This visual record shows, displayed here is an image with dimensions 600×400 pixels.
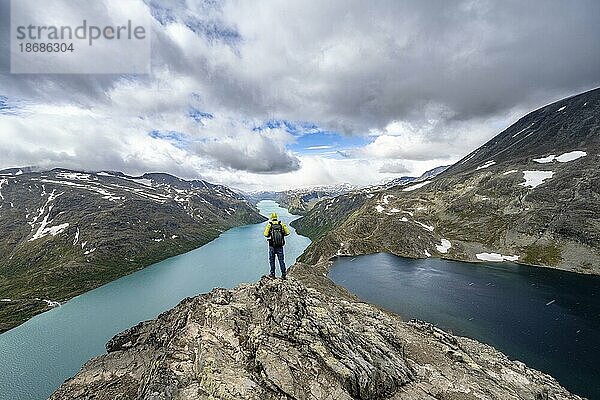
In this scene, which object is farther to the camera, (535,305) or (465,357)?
(535,305)

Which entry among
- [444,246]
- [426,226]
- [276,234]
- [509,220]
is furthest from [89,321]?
[509,220]

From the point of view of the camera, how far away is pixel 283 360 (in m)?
22.0

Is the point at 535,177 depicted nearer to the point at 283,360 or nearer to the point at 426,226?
the point at 426,226

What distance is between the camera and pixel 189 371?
21781 mm

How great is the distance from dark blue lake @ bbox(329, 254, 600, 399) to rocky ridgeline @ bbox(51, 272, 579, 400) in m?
25.7

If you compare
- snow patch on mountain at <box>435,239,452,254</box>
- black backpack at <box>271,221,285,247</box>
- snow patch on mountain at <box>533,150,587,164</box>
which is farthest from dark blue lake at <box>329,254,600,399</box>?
snow patch on mountain at <box>533,150,587,164</box>

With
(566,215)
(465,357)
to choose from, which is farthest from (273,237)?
(566,215)

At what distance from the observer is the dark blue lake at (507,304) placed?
5409 centimetres

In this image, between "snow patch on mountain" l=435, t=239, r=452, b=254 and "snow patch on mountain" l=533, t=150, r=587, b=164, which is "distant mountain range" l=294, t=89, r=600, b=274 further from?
"snow patch on mountain" l=533, t=150, r=587, b=164

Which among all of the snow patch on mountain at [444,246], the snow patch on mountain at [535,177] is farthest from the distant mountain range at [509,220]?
the snow patch on mountain at [535,177]

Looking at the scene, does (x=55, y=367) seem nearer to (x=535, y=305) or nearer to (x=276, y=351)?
(x=276, y=351)

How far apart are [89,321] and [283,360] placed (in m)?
123

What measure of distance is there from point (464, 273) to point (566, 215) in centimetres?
6032

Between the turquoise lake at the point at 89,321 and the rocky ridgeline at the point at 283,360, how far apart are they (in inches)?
2247
